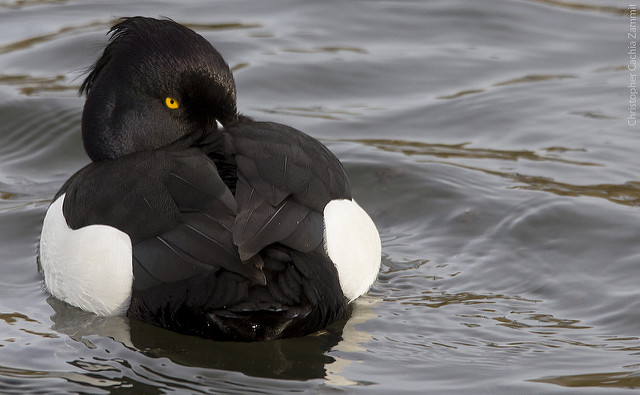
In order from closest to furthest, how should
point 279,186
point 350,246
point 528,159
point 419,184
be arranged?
point 279,186 → point 350,246 → point 419,184 → point 528,159

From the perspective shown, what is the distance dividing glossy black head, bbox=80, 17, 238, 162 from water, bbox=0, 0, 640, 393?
93 cm

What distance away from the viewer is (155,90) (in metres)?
5.11

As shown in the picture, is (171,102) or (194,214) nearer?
(194,214)

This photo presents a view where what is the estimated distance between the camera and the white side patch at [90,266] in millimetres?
4516

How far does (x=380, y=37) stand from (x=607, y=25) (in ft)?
6.99

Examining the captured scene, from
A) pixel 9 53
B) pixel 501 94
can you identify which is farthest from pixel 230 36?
pixel 501 94

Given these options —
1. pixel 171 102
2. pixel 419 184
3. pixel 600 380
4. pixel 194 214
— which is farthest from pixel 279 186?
pixel 419 184

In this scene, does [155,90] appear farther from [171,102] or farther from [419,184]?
[419,184]

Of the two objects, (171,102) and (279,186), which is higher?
(171,102)

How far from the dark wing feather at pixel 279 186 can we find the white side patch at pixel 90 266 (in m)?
0.58

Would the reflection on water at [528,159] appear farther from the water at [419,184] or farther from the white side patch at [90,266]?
the white side patch at [90,266]

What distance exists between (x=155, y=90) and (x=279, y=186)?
3.28ft

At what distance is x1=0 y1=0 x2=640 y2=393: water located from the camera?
438 centimetres

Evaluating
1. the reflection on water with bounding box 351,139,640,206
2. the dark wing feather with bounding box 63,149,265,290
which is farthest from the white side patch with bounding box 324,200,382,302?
the reflection on water with bounding box 351,139,640,206
